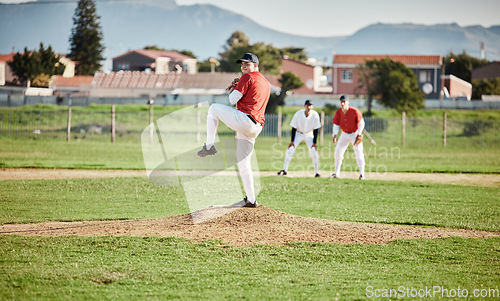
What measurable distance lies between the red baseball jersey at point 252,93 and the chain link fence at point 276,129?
2764cm

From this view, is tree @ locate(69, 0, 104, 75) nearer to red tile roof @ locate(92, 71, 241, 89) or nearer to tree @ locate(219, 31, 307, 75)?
red tile roof @ locate(92, 71, 241, 89)

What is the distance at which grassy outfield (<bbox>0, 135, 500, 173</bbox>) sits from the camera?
23.8 metres

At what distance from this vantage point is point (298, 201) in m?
14.4

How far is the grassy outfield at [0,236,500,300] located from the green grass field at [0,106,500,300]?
0.5 inches

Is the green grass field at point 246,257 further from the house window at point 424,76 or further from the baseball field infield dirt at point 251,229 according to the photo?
the house window at point 424,76

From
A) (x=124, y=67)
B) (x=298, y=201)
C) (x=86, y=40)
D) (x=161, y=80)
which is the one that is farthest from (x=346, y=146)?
(x=124, y=67)

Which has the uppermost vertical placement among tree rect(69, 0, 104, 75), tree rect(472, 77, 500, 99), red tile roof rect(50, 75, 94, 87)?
tree rect(69, 0, 104, 75)

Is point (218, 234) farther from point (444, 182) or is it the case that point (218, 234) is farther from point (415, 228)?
point (444, 182)

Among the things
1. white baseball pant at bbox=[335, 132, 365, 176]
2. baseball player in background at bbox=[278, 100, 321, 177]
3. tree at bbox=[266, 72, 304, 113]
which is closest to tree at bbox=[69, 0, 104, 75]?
tree at bbox=[266, 72, 304, 113]

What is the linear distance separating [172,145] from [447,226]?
1009 inches

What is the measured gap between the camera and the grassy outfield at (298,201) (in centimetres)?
1214

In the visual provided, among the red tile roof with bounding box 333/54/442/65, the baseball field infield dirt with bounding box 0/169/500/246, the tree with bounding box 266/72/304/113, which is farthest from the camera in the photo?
the red tile roof with bounding box 333/54/442/65

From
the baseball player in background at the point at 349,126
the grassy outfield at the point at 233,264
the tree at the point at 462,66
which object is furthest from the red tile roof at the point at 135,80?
the grassy outfield at the point at 233,264

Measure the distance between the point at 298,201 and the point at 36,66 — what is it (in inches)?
2751
